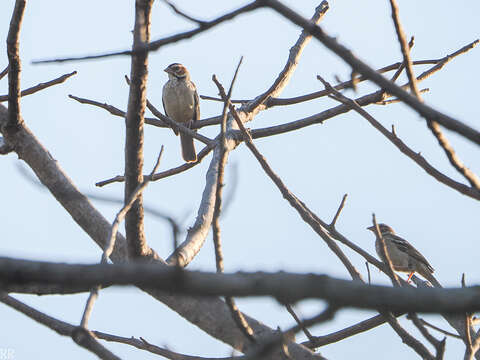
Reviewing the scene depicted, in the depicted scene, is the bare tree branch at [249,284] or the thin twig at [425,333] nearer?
the bare tree branch at [249,284]

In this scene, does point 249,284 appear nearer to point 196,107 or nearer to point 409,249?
point 409,249

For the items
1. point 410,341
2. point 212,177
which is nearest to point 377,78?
point 410,341

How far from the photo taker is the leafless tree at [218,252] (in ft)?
4.89

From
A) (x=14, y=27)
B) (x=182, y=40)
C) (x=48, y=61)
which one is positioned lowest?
(x=182, y=40)

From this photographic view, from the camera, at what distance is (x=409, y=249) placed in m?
10.9

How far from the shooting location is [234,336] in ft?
10.9

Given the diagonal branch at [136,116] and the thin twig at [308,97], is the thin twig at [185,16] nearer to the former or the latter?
the diagonal branch at [136,116]

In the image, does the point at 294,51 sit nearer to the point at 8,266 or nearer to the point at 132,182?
the point at 132,182

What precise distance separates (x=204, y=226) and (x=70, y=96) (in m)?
1.68

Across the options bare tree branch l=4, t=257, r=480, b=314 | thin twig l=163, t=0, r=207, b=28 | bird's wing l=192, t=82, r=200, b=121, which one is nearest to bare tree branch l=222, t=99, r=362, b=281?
thin twig l=163, t=0, r=207, b=28

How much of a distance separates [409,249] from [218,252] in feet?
28.9

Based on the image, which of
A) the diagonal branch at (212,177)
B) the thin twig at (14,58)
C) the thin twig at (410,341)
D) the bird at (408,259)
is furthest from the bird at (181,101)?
the thin twig at (410,341)

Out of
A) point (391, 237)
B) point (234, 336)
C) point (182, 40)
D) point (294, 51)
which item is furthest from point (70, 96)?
point (391, 237)

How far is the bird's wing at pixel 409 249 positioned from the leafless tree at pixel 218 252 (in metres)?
5.43
